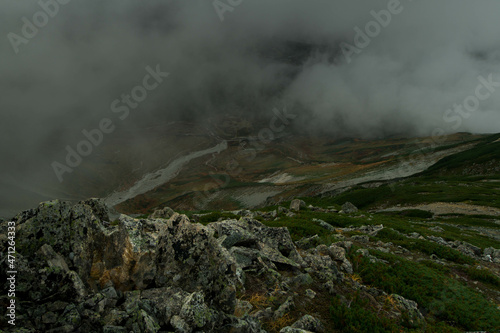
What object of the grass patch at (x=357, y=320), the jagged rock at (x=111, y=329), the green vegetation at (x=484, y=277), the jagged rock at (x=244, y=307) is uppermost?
the jagged rock at (x=111, y=329)

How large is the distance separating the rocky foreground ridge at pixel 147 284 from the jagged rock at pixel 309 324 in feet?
0.14

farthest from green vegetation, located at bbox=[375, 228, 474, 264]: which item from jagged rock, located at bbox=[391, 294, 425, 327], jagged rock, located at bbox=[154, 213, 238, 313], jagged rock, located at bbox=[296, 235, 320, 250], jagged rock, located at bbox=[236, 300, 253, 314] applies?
jagged rock, located at bbox=[154, 213, 238, 313]

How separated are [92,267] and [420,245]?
31.5 metres

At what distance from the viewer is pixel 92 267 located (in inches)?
387

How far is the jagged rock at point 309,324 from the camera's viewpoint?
10164mm

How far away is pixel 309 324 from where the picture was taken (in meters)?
10.3

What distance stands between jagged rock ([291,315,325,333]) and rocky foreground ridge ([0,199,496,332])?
0.04 meters

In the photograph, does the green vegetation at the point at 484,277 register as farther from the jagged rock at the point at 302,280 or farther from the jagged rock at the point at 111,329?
the jagged rock at the point at 111,329

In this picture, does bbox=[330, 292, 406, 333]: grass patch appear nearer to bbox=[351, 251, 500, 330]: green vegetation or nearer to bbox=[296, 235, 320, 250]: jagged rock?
bbox=[351, 251, 500, 330]: green vegetation

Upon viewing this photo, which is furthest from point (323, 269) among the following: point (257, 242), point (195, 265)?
point (195, 265)

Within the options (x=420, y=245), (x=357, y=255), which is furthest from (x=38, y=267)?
(x=420, y=245)

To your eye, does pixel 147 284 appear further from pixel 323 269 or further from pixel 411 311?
pixel 411 311

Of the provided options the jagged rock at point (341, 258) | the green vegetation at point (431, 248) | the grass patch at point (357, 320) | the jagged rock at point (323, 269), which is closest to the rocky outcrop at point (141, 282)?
the jagged rock at point (323, 269)

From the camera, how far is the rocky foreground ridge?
7.37m
